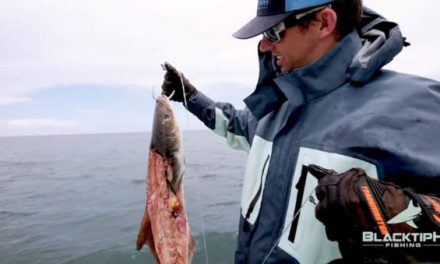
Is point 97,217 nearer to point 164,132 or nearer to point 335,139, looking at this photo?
point 164,132

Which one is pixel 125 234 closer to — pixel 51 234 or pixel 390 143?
pixel 51 234

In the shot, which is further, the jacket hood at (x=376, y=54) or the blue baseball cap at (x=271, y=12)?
the blue baseball cap at (x=271, y=12)

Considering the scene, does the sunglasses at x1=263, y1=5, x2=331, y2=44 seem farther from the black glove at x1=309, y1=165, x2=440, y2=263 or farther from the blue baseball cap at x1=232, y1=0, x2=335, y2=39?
the black glove at x1=309, y1=165, x2=440, y2=263

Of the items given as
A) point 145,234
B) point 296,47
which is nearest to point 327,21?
point 296,47

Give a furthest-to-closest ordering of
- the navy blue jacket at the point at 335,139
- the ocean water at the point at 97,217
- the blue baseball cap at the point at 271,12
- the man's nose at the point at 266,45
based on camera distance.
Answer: the ocean water at the point at 97,217 → the man's nose at the point at 266,45 → the blue baseball cap at the point at 271,12 → the navy blue jacket at the point at 335,139

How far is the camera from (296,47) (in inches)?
92.2

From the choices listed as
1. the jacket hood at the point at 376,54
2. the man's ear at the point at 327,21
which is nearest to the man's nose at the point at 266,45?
the man's ear at the point at 327,21

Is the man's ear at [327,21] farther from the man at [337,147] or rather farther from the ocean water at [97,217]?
the ocean water at [97,217]

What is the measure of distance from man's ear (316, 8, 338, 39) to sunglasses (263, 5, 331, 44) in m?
0.03

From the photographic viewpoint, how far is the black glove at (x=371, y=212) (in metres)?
1.48

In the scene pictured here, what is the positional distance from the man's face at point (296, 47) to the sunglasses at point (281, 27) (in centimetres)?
2

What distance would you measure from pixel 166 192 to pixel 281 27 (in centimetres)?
127

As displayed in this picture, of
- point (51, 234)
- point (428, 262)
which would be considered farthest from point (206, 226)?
point (428, 262)

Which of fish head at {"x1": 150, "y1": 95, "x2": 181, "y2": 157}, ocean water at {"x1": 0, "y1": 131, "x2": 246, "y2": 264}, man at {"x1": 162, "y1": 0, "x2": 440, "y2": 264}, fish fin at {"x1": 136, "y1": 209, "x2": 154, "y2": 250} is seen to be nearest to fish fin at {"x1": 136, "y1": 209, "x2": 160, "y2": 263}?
fish fin at {"x1": 136, "y1": 209, "x2": 154, "y2": 250}
